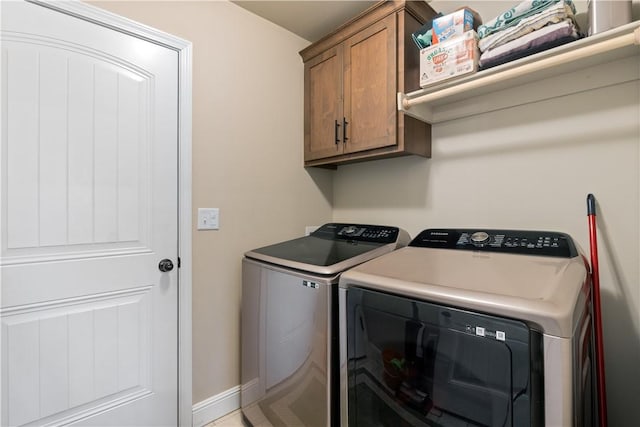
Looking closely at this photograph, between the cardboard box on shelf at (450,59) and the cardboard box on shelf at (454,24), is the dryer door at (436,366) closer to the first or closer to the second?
the cardboard box on shelf at (450,59)

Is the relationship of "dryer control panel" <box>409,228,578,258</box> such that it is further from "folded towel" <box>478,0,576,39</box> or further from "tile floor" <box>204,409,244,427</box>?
"tile floor" <box>204,409,244,427</box>

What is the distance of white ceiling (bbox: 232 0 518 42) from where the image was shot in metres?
1.73

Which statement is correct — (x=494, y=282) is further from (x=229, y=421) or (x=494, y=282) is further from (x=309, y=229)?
(x=229, y=421)

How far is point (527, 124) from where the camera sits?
1443mm

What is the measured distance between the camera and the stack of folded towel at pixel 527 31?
43.2 inches

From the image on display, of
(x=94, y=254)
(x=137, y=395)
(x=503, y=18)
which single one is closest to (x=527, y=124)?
(x=503, y=18)

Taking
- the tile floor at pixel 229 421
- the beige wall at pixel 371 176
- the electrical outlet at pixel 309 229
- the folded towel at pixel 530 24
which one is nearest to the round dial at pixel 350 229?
the beige wall at pixel 371 176

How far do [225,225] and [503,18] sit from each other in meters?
1.71

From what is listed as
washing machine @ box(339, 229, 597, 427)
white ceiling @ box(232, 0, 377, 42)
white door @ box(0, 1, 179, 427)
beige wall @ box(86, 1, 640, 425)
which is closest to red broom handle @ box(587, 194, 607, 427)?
washing machine @ box(339, 229, 597, 427)

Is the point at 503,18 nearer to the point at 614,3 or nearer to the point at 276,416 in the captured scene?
the point at 614,3

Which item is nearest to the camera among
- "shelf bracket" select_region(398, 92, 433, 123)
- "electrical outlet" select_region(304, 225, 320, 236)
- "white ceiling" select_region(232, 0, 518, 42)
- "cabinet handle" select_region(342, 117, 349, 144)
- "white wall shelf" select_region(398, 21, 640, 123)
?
"white wall shelf" select_region(398, 21, 640, 123)

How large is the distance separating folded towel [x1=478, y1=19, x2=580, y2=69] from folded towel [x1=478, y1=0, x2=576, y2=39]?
0.27 feet

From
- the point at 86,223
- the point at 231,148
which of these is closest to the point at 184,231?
the point at 86,223

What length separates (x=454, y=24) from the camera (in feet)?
4.39
